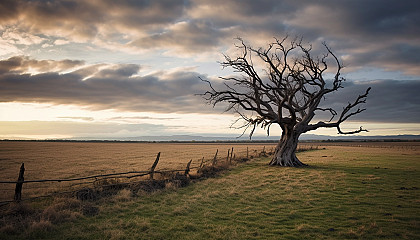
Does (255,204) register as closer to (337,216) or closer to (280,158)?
(337,216)

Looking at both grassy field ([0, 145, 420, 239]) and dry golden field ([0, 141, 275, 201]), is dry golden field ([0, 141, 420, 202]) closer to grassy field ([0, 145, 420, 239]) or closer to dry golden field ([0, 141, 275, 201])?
dry golden field ([0, 141, 275, 201])

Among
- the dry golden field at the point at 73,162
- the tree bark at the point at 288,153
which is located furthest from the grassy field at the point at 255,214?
the tree bark at the point at 288,153

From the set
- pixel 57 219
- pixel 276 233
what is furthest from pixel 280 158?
pixel 57 219

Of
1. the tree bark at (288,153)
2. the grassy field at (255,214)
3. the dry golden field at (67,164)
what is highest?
the tree bark at (288,153)

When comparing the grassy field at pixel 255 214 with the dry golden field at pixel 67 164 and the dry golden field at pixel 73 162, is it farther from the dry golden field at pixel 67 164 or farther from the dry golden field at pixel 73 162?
the dry golden field at pixel 67 164

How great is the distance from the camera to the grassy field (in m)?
7.81

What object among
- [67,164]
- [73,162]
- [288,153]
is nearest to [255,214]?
[288,153]

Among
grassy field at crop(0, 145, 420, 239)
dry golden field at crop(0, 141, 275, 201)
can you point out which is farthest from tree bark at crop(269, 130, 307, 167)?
grassy field at crop(0, 145, 420, 239)

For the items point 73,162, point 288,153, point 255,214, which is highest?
point 288,153

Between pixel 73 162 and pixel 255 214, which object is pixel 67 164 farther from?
pixel 255 214

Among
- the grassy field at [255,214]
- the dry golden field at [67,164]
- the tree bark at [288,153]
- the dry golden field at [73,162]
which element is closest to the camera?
the grassy field at [255,214]

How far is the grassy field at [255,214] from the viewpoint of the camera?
7809mm

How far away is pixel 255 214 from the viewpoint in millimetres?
10047

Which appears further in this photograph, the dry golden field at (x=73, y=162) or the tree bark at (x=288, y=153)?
the tree bark at (x=288, y=153)
